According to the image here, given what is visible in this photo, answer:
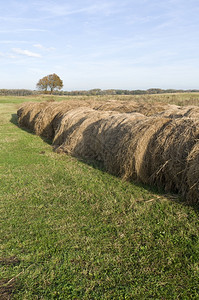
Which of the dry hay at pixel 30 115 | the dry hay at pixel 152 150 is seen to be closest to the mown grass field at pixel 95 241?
the dry hay at pixel 152 150

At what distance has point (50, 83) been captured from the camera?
78.6 m

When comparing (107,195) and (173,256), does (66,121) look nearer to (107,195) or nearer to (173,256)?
(107,195)

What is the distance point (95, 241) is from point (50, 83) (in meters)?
81.0

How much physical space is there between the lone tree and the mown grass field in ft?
255

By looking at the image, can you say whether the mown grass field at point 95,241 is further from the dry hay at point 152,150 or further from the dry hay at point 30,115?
the dry hay at point 30,115

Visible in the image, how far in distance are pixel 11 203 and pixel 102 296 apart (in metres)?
2.65

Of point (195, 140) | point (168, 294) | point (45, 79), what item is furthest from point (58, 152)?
point (45, 79)

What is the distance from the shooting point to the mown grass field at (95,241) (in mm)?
2545

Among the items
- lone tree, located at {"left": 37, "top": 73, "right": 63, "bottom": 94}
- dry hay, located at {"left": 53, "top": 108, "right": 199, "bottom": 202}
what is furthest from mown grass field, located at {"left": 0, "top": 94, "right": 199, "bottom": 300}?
lone tree, located at {"left": 37, "top": 73, "right": 63, "bottom": 94}

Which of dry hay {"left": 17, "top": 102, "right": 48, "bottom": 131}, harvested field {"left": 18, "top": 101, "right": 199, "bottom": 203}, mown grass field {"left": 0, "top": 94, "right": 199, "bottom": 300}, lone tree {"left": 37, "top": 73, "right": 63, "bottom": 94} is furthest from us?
lone tree {"left": 37, "top": 73, "right": 63, "bottom": 94}

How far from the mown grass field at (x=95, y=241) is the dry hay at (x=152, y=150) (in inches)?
13.7

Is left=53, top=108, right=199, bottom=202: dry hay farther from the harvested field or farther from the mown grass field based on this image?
the mown grass field

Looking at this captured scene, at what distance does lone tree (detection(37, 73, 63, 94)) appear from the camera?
77.9 metres

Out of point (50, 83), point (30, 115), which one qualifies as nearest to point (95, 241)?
point (30, 115)
